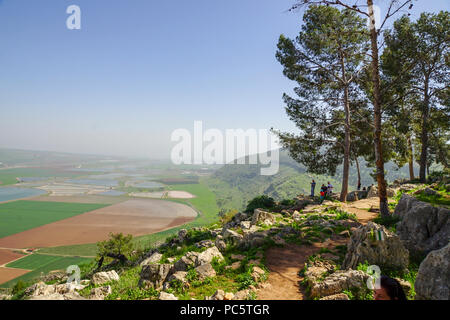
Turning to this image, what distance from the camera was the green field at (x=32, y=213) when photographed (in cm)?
9925

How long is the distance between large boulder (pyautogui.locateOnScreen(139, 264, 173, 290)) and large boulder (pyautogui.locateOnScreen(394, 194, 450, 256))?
9412 millimetres

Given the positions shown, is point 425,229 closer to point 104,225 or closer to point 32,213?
point 104,225

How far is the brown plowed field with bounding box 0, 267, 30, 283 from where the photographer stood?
55513mm

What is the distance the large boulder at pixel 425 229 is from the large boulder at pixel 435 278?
12.5 feet

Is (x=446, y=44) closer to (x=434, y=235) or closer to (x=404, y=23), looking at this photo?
(x=404, y=23)

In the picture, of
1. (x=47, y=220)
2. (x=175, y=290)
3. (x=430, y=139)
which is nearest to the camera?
(x=175, y=290)

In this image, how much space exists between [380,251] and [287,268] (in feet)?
10.9

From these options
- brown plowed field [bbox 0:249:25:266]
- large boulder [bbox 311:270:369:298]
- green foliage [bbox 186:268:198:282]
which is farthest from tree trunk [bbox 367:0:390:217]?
brown plowed field [bbox 0:249:25:266]

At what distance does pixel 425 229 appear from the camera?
27.3ft

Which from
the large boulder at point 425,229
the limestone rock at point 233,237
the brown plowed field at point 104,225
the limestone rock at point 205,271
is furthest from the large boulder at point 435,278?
the brown plowed field at point 104,225

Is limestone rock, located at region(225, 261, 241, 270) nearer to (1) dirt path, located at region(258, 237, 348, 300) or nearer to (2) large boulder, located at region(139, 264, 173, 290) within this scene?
(1) dirt path, located at region(258, 237, 348, 300)

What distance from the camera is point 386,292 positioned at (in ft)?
13.6
